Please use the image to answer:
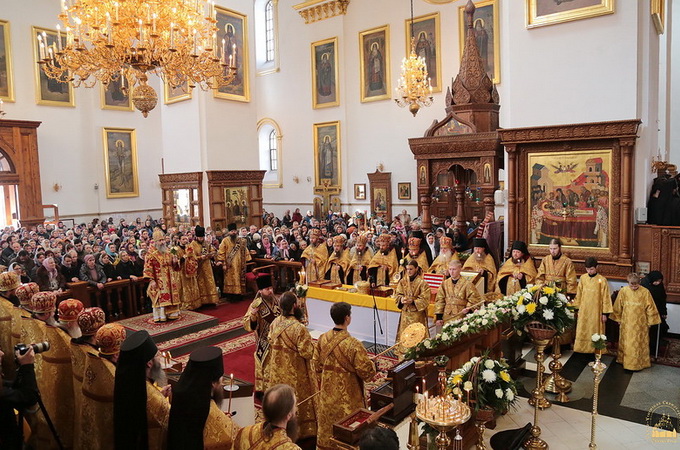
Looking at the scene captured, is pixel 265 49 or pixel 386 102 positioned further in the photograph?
pixel 265 49

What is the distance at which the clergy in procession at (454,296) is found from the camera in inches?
334

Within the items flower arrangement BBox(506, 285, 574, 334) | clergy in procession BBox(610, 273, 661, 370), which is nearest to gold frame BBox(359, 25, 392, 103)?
clergy in procession BBox(610, 273, 661, 370)

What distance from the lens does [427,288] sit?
853cm

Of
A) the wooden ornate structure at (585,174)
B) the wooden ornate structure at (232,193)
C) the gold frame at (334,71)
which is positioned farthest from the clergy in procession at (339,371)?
the gold frame at (334,71)

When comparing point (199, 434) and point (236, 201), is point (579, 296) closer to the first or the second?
point (199, 434)

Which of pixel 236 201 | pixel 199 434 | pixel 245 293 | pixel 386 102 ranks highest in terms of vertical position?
pixel 386 102

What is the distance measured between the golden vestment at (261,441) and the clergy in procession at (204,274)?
32.7 ft

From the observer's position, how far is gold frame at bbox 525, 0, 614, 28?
31.2 ft

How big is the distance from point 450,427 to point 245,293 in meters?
10.6

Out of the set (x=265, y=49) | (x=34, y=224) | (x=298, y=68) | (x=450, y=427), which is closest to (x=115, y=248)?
(x=34, y=224)

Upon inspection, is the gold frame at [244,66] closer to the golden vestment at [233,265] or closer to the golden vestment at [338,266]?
the golden vestment at [233,265]

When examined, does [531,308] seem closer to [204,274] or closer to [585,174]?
[585,174]

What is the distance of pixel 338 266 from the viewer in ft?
38.8

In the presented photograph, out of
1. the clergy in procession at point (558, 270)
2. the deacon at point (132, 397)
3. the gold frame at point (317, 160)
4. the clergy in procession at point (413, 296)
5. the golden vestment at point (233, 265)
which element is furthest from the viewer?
the gold frame at point (317, 160)
